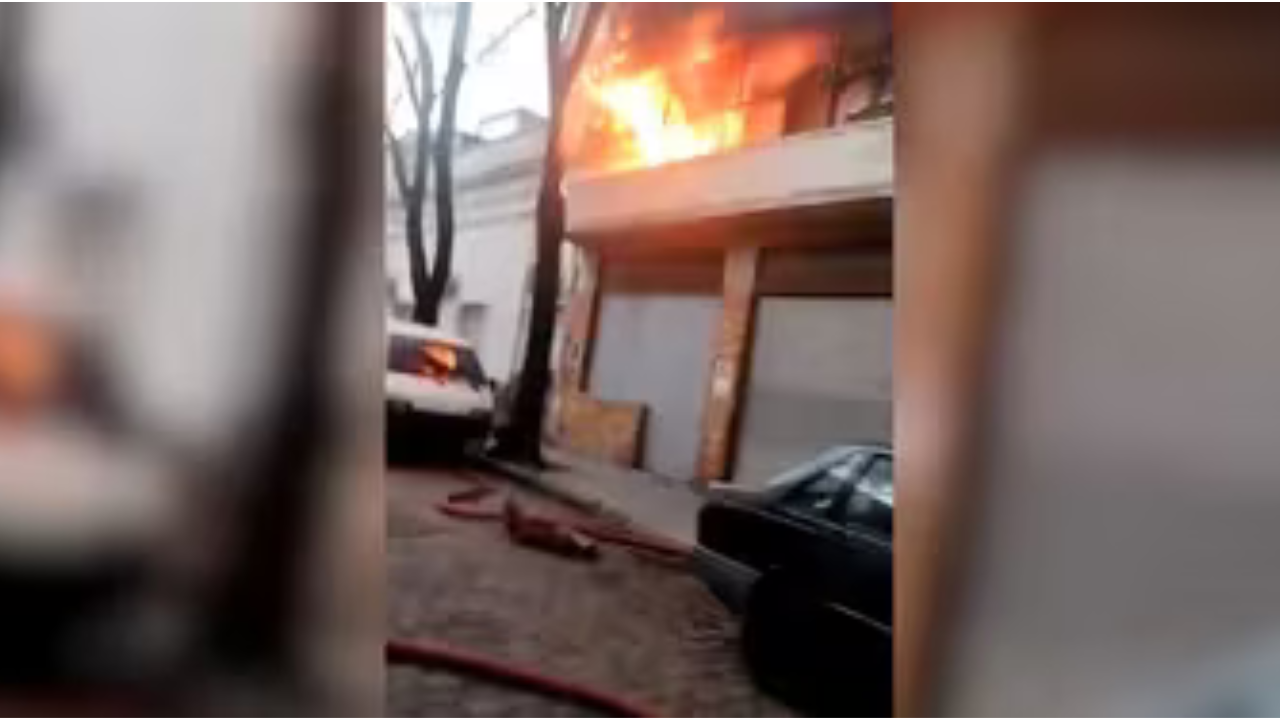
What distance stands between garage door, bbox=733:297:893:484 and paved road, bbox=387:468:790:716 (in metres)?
0.23

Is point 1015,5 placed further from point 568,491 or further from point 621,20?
point 568,491

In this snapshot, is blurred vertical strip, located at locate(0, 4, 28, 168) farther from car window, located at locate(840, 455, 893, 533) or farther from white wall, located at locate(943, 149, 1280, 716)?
white wall, located at locate(943, 149, 1280, 716)

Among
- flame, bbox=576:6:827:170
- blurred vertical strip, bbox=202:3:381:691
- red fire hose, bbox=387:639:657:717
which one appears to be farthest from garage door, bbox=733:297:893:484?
blurred vertical strip, bbox=202:3:381:691

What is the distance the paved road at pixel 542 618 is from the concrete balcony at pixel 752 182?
406 mm

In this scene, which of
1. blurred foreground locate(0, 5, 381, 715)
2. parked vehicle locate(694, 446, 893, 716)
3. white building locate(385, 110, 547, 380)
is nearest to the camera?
blurred foreground locate(0, 5, 381, 715)

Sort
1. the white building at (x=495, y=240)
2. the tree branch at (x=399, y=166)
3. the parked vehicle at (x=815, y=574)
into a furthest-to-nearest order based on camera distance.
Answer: the parked vehicle at (x=815, y=574), the white building at (x=495, y=240), the tree branch at (x=399, y=166)

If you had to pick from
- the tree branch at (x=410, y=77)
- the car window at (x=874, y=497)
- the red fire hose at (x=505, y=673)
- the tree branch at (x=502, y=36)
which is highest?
the tree branch at (x=502, y=36)

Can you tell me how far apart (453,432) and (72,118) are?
1.74 feet

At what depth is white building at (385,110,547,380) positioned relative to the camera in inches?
48.9

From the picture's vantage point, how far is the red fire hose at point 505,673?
115cm

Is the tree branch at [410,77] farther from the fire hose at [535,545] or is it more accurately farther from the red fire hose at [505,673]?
the red fire hose at [505,673]

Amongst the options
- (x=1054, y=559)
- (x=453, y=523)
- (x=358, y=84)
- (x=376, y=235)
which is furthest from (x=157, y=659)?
(x=1054, y=559)

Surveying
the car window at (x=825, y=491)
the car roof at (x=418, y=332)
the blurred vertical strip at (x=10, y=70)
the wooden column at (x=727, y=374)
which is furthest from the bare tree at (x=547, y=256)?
the blurred vertical strip at (x=10, y=70)

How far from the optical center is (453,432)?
4.17 ft
